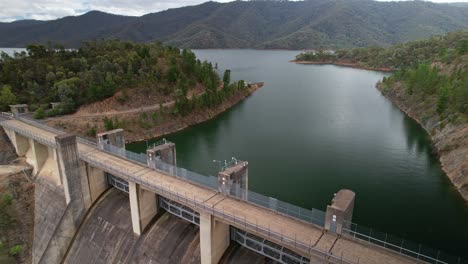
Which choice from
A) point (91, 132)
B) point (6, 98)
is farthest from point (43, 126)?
point (6, 98)

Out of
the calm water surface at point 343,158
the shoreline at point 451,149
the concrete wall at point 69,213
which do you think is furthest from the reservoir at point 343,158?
the concrete wall at point 69,213

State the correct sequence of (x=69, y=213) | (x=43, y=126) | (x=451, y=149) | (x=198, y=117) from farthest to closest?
(x=198, y=117) → (x=451, y=149) → (x=43, y=126) → (x=69, y=213)

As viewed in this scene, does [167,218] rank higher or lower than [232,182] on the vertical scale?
lower

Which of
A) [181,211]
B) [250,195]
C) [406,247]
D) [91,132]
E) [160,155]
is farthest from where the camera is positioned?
[91,132]

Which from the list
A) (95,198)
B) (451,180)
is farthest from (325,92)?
(95,198)

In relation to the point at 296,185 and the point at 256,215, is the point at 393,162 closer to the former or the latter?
the point at 296,185

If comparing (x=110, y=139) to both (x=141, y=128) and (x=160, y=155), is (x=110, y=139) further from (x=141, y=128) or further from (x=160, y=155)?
(x=141, y=128)

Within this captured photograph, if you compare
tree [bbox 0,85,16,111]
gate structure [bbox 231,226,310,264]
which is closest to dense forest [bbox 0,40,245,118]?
tree [bbox 0,85,16,111]
